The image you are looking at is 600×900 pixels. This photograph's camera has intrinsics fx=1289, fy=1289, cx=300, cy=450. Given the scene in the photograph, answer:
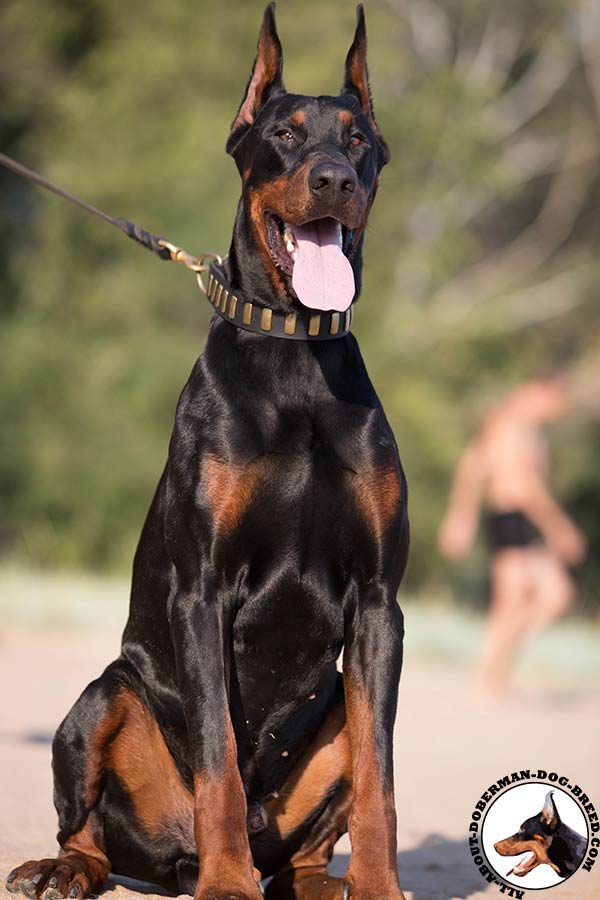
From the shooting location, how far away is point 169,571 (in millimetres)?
3564

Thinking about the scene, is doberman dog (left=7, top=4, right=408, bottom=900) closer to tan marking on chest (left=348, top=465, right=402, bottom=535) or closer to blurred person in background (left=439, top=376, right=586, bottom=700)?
tan marking on chest (left=348, top=465, right=402, bottom=535)

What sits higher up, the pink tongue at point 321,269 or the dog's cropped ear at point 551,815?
the pink tongue at point 321,269

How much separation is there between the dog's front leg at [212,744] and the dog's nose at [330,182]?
3.42 feet

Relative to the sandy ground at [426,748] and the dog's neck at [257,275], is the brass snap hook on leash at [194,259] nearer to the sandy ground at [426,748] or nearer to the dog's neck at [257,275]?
the dog's neck at [257,275]

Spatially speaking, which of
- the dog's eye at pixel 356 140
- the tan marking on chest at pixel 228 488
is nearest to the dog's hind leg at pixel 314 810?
the tan marking on chest at pixel 228 488

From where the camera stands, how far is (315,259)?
345 centimetres

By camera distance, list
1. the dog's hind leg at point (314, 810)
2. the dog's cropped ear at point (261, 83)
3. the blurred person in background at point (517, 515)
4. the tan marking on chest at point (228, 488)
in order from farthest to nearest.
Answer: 1. the blurred person in background at point (517, 515)
2. the dog's cropped ear at point (261, 83)
3. the dog's hind leg at point (314, 810)
4. the tan marking on chest at point (228, 488)

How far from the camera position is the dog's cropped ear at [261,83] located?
12.3 ft

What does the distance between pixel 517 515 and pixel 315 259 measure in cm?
715

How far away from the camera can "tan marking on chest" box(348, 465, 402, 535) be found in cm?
335

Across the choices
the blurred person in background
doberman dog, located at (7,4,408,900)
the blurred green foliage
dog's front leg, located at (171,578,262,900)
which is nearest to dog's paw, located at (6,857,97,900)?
doberman dog, located at (7,4,408,900)

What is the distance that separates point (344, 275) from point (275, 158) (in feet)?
1.28

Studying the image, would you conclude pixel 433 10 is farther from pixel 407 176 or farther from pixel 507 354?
pixel 507 354

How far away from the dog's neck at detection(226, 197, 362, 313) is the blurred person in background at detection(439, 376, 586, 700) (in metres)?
6.50
